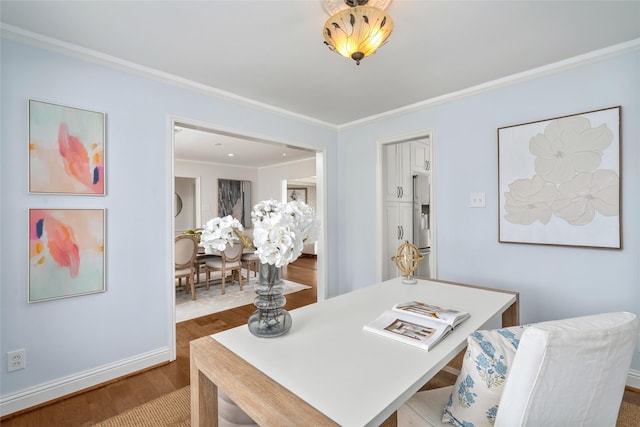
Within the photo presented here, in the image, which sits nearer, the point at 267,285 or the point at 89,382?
the point at 267,285

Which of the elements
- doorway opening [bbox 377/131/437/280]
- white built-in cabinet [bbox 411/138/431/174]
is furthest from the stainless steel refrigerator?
white built-in cabinet [bbox 411/138/431/174]

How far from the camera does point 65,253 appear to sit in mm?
2004

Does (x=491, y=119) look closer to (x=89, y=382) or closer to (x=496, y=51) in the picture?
(x=496, y=51)

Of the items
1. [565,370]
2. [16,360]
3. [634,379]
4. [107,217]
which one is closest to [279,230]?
[565,370]

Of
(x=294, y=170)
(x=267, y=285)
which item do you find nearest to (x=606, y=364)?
(x=267, y=285)

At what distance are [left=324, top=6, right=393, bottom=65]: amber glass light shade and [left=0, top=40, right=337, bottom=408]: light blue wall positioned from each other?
1.58 metres

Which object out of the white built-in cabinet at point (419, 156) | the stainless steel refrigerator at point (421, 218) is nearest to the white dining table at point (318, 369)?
the stainless steel refrigerator at point (421, 218)

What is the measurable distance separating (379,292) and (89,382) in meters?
2.12

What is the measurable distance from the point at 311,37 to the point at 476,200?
1.99m

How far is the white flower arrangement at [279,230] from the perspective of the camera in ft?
3.43

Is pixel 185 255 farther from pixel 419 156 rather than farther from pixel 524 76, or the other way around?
pixel 524 76

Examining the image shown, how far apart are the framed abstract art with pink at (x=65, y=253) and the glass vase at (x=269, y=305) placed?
1622 mm

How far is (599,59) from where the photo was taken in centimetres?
217

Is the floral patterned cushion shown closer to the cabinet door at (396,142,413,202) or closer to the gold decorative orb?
the gold decorative orb
